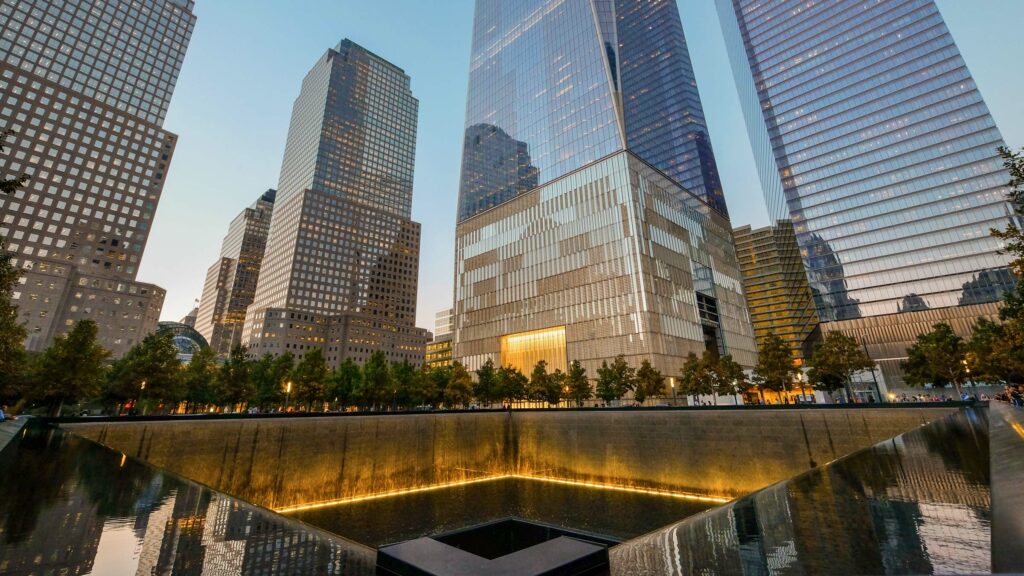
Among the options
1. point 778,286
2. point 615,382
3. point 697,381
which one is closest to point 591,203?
point 615,382

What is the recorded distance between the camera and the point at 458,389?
65.4 meters

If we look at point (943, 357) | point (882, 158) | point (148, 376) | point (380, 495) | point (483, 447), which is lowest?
point (380, 495)

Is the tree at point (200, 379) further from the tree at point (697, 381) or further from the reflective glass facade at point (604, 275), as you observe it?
the tree at point (697, 381)

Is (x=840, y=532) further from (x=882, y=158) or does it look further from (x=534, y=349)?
(x=882, y=158)

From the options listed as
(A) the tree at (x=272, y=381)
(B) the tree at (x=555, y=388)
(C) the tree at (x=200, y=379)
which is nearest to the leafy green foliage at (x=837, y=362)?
(B) the tree at (x=555, y=388)

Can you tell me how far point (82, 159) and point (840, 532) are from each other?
157 meters

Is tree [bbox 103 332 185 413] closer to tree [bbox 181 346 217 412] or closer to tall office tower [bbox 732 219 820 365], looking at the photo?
tree [bbox 181 346 217 412]

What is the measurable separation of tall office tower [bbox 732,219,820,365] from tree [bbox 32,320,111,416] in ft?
411

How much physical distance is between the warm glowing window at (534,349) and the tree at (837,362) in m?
37.2

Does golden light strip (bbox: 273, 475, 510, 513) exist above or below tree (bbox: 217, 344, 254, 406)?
below

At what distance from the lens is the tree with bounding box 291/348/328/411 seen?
57.2 meters

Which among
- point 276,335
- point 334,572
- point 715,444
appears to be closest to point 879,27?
point 715,444

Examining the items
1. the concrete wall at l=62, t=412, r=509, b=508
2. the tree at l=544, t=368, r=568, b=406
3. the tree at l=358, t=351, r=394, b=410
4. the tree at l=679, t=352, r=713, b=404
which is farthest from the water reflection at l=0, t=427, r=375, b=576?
the tree at l=679, t=352, r=713, b=404

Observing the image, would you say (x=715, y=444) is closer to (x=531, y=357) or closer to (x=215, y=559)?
(x=215, y=559)
